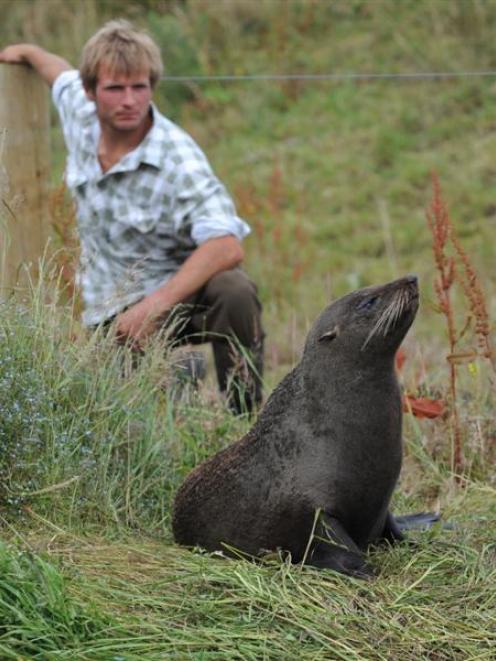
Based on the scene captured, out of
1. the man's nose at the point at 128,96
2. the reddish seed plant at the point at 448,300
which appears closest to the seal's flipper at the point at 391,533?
the reddish seed plant at the point at 448,300

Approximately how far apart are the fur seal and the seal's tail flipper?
0.17 m

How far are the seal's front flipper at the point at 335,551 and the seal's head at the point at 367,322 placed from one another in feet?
1.90

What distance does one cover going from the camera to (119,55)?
6691 millimetres

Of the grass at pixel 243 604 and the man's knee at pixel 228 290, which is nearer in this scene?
the grass at pixel 243 604

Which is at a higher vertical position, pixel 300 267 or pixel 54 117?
pixel 54 117

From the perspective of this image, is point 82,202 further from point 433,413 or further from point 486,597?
point 486,597

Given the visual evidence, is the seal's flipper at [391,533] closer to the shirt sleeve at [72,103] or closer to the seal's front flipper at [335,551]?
the seal's front flipper at [335,551]

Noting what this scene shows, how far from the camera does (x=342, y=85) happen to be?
12211 mm

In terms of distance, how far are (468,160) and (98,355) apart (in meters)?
6.27

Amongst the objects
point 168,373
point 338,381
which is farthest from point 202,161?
point 338,381

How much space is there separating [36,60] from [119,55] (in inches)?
22.6

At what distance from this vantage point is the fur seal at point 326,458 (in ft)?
14.9

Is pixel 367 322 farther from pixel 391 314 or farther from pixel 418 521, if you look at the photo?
pixel 418 521

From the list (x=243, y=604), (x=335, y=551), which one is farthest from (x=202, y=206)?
(x=243, y=604)
